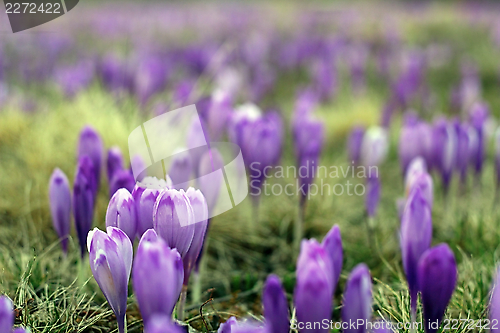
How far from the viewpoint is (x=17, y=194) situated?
222cm

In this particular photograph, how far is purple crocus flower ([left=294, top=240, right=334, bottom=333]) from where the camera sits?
0.89 meters

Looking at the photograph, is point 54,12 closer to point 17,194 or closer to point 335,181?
point 17,194

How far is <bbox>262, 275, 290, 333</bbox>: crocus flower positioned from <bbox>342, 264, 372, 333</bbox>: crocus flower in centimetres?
12

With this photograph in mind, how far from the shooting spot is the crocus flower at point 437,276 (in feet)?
3.15

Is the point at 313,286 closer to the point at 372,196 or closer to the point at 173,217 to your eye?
the point at 173,217

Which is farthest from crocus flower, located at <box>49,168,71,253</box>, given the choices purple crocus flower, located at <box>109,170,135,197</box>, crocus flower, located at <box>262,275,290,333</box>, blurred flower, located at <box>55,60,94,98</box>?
blurred flower, located at <box>55,60,94,98</box>

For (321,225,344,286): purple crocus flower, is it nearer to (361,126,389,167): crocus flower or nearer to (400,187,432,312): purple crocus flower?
(400,187,432,312): purple crocus flower

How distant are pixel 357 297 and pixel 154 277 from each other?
39 cm

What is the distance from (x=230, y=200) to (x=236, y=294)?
47cm

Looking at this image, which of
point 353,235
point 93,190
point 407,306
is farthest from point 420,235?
point 353,235

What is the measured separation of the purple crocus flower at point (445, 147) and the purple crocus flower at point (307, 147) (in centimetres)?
52

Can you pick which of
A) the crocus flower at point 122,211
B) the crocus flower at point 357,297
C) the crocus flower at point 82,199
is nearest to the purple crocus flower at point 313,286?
the crocus flower at point 357,297

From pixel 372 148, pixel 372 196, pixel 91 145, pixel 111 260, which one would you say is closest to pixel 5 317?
pixel 111 260

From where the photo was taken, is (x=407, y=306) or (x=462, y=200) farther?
(x=462, y=200)
